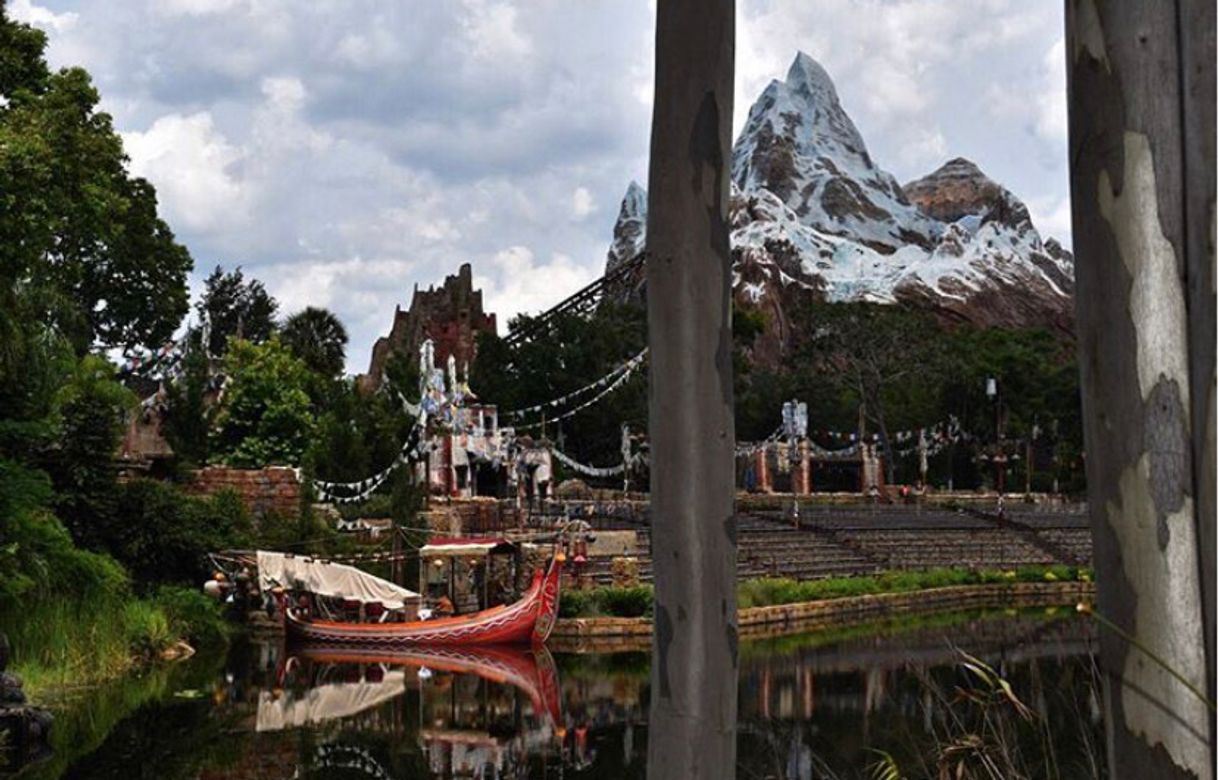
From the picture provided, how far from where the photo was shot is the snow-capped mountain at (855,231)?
7706 centimetres

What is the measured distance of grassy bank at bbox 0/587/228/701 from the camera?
12781 millimetres

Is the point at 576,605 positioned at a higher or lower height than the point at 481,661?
higher

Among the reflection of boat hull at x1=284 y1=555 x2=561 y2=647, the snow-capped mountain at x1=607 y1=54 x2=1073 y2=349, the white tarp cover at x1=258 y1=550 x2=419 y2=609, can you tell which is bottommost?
the reflection of boat hull at x1=284 y1=555 x2=561 y2=647

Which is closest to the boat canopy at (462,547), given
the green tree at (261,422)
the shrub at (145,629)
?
the shrub at (145,629)

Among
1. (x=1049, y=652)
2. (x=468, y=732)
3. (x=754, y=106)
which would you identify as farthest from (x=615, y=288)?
(x=754, y=106)

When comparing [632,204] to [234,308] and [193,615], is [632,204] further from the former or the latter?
[193,615]

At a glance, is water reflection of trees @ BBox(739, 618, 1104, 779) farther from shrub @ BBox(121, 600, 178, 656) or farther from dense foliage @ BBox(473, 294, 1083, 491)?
dense foliage @ BBox(473, 294, 1083, 491)

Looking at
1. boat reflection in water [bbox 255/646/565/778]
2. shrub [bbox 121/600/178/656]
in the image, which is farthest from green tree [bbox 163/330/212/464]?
shrub [bbox 121/600/178/656]

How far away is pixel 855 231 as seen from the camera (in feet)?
306

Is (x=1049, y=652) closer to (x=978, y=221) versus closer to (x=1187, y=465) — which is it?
(x=1187, y=465)

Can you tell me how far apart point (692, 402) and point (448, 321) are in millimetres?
63595

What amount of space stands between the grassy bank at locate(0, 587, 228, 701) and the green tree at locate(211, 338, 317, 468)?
15452mm

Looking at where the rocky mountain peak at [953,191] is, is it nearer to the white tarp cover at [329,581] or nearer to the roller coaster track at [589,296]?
the roller coaster track at [589,296]

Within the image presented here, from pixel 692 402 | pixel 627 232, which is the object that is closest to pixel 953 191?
pixel 627 232
